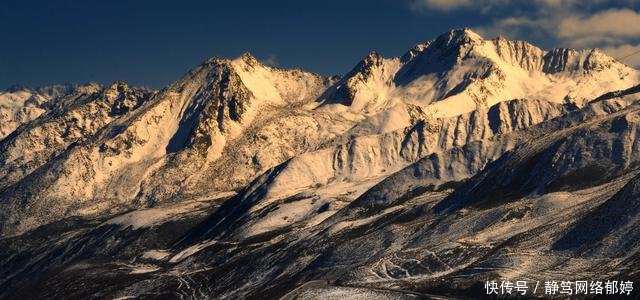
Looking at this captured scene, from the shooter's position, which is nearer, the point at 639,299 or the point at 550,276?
the point at 639,299

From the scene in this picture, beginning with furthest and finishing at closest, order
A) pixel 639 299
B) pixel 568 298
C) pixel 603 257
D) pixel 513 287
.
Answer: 1. pixel 603 257
2. pixel 513 287
3. pixel 568 298
4. pixel 639 299

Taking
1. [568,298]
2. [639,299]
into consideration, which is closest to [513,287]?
[568,298]

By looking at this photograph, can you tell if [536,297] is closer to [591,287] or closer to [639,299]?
[591,287]

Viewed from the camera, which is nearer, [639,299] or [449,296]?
[639,299]

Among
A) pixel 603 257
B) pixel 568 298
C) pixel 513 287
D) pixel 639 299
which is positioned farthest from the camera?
pixel 603 257

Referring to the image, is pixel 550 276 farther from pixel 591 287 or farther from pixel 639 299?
pixel 639 299

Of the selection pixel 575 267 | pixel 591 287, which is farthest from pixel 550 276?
pixel 591 287

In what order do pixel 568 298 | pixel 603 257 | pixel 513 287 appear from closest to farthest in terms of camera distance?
1. pixel 568 298
2. pixel 513 287
3. pixel 603 257

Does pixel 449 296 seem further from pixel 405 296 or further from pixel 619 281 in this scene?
pixel 619 281
